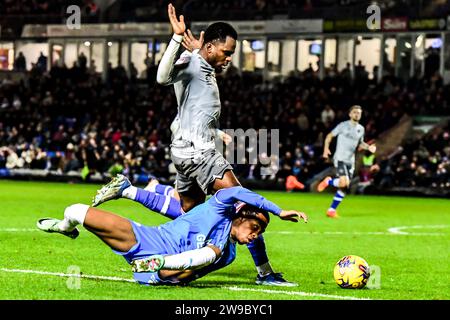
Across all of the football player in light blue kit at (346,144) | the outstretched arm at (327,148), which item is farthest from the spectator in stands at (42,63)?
the outstretched arm at (327,148)

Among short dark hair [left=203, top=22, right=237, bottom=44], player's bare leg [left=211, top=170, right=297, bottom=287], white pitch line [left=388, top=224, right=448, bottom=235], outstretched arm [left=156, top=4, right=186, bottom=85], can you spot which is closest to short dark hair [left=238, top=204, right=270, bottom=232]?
player's bare leg [left=211, top=170, right=297, bottom=287]

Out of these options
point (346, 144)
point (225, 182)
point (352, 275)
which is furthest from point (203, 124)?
point (346, 144)

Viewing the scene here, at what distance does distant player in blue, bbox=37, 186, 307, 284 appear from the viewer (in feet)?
32.7

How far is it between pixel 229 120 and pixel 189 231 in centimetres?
3270

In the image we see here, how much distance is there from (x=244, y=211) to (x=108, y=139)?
33117 millimetres

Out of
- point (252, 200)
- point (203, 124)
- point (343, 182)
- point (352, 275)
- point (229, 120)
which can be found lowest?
point (229, 120)

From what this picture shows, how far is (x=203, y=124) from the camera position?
11.6 m

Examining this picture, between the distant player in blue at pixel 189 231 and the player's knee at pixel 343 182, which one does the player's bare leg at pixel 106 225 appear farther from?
the player's knee at pixel 343 182

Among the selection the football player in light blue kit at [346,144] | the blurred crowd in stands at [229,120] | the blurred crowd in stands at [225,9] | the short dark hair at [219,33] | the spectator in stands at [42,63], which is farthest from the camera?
the spectator in stands at [42,63]

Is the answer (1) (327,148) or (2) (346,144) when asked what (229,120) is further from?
(1) (327,148)

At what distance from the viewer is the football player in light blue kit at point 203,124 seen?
1121 cm

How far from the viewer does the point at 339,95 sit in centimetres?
4253

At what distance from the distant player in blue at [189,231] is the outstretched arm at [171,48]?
146 centimetres
